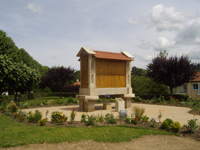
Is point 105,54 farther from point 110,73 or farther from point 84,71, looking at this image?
point 84,71

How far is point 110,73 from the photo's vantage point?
13.6 m

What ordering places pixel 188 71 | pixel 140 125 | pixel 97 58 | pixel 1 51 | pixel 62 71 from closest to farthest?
1. pixel 140 125
2. pixel 97 58
3. pixel 188 71
4. pixel 1 51
5. pixel 62 71

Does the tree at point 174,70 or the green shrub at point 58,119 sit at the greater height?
the tree at point 174,70

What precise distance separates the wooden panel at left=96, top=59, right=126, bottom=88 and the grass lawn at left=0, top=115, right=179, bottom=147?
19.4 ft

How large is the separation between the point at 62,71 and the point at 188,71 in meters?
16.4

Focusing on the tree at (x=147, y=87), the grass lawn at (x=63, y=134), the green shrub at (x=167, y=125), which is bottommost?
the grass lawn at (x=63, y=134)

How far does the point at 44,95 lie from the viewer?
29.7 m

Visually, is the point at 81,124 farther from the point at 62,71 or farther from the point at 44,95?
the point at 44,95

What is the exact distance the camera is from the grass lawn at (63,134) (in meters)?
5.98

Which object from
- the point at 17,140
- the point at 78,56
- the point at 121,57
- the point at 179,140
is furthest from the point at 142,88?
the point at 17,140

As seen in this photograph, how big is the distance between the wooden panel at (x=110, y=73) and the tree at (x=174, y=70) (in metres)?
6.82

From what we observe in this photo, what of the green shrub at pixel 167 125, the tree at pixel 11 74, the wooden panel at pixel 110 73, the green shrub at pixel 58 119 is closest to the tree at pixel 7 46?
the tree at pixel 11 74

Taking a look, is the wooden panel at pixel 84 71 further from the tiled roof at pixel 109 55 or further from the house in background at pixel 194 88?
the house in background at pixel 194 88

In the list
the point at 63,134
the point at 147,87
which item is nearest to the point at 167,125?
the point at 63,134
